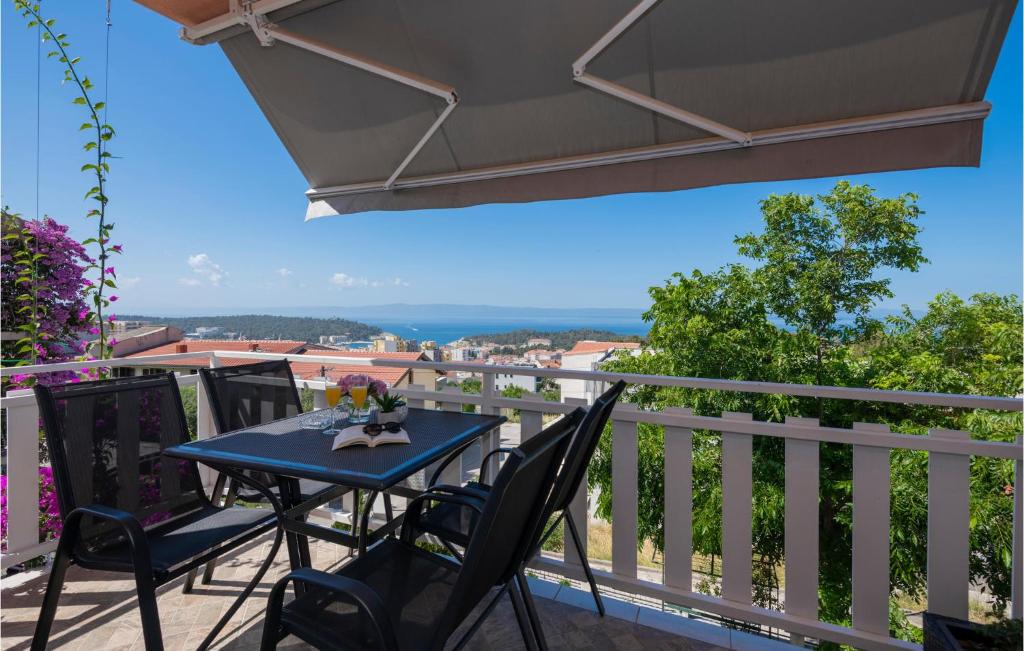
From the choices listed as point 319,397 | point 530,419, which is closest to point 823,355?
point 530,419

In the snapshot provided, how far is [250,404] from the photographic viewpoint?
2.72 m

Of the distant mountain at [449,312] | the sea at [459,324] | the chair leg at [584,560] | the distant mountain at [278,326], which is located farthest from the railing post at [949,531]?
the distant mountain at [449,312]

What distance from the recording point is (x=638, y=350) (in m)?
14.1

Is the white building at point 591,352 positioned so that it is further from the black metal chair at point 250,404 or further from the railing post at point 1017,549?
the railing post at point 1017,549

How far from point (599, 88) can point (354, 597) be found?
7.22 feet

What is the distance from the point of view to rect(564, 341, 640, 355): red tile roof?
15.3 m

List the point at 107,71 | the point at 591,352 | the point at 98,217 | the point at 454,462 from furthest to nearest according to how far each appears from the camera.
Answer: the point at 591,352, the point at 98,217, the point at 107,71, the point at 454,462

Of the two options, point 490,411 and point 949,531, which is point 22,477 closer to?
point 490,411

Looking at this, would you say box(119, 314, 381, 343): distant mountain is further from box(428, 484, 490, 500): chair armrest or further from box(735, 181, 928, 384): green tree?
box(735, 181, 928, 384): green tree

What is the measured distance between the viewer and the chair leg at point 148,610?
5.03ft

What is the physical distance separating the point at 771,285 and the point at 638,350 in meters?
3.93

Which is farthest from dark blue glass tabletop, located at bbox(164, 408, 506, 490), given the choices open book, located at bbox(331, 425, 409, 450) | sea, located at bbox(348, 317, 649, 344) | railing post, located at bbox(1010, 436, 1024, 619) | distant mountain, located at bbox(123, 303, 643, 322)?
distant mountain, located at bbox(123, 303, 643, 322)

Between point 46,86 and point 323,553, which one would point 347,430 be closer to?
point 323,553

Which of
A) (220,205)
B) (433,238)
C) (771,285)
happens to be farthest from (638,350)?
(433,238)
